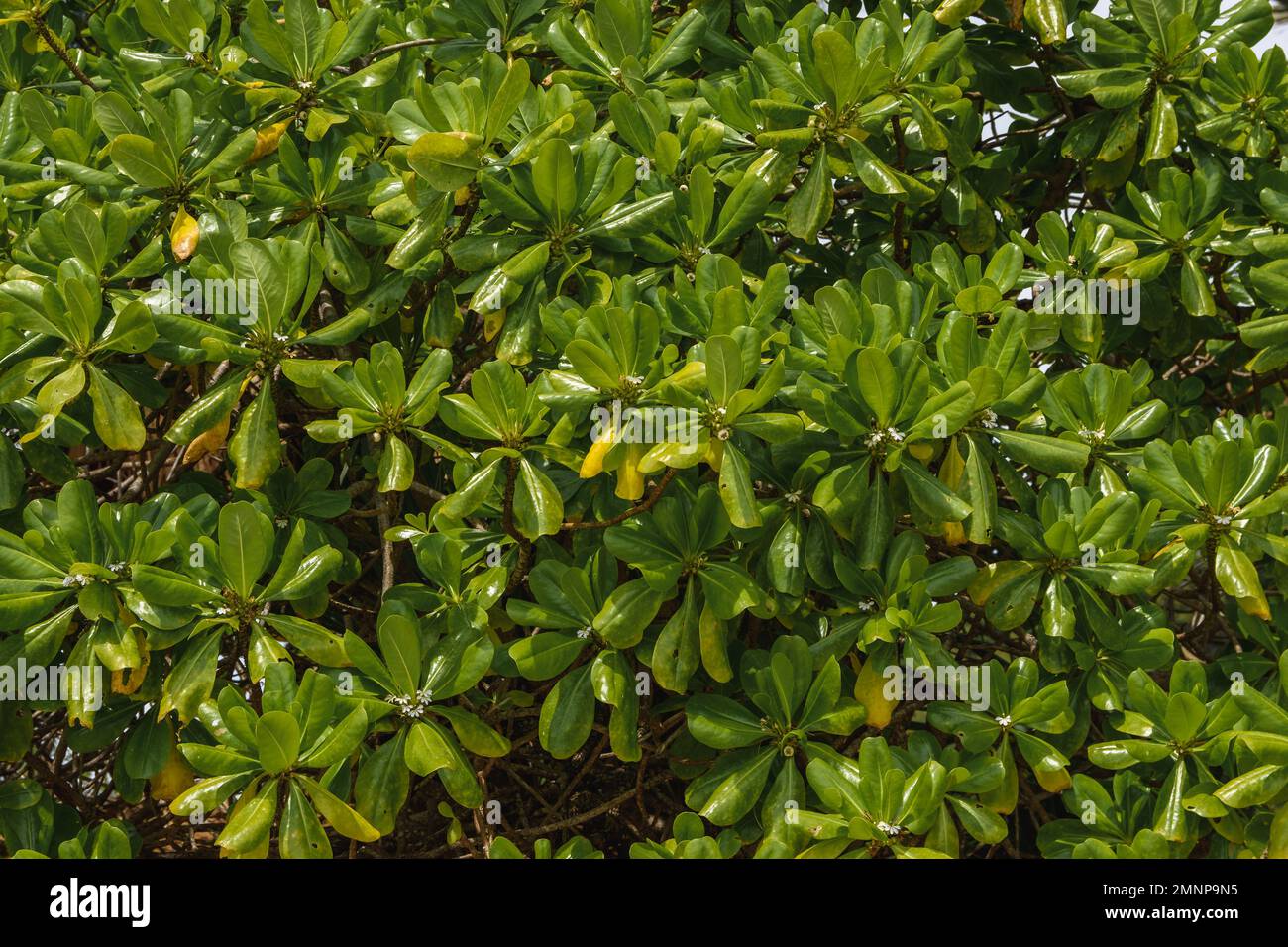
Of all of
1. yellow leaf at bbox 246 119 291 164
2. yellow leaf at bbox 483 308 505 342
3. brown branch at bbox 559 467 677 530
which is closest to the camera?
brown branch at bbox 559 467 677 530

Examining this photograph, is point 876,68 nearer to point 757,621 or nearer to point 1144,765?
point 757,621

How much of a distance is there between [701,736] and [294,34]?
1914 mm

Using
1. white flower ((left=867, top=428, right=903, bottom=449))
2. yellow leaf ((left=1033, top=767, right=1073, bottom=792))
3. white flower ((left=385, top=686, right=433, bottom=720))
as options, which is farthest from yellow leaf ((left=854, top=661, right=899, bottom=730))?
white flower ((left=385, top=686, right=433, bottom=720))

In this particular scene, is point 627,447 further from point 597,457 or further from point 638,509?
point 638,509

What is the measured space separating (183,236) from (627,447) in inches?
48.3

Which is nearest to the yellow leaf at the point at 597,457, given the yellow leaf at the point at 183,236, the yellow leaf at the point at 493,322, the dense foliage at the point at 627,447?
the dense foliage at the point at 627,447

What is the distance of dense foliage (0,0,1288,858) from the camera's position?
2.28 m

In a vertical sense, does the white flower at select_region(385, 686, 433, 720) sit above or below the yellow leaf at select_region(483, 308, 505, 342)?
below

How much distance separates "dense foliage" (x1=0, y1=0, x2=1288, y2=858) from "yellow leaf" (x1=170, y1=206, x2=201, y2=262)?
0.05 feet

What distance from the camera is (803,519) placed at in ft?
8.04

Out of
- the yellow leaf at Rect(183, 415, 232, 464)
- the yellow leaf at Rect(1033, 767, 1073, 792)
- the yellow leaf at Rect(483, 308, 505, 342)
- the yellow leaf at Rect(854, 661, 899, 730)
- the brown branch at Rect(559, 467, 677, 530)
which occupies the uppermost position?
the yellow leaf at Rect(483, 308, 505, 342)

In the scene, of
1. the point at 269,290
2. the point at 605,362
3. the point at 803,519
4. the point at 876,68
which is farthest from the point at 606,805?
the point at 876,68

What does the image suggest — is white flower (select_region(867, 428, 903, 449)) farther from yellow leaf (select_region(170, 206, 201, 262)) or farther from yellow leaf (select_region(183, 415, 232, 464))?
yellow leaf (select_region(170, 206, 201, 262))

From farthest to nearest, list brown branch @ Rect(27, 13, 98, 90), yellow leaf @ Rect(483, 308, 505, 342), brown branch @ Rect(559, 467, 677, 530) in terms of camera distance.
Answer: brown branch @ Rect(27, 13, 98, 90) → yellow leaf @ Rect(483, 308, 505, 342) → brown branch @ Rect(559, 467, 677, 530)
